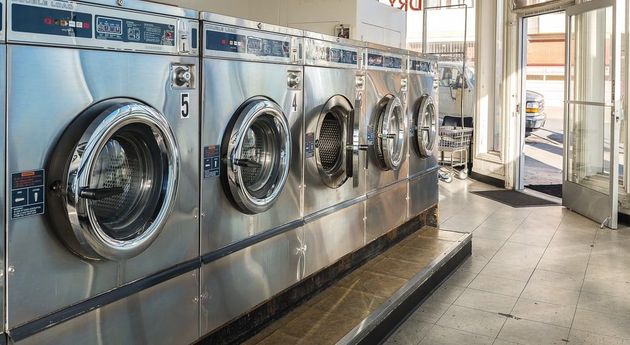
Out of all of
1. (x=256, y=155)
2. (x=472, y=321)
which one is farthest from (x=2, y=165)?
(x=472, y=321)

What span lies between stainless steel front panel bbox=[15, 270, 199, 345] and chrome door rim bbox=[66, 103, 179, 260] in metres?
0.23

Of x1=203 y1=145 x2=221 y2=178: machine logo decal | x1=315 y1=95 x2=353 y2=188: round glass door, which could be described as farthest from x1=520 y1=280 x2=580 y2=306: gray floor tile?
x1=203 y1=145 x2=221 y2=178: machine logo decal

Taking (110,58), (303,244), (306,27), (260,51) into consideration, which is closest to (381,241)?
(303,244)

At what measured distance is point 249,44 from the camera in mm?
2746

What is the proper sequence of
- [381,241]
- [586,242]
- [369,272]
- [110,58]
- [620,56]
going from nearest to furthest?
[110,58], [369,272], [381,241], [586,242], [620,56]

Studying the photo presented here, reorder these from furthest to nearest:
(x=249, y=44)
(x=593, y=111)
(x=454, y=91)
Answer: (x=454, y=91)
(x=593, y=111)
(x=249, y=44)

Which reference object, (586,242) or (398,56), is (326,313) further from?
(586,242)

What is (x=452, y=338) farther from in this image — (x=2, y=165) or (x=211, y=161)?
(x=2, y=165)

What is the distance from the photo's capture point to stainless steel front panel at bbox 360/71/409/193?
161 inches

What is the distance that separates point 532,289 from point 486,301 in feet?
1.57

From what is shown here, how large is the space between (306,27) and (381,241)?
174 centimetres

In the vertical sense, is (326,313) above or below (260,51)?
below

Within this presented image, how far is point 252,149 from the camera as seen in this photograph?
3006 millimetres

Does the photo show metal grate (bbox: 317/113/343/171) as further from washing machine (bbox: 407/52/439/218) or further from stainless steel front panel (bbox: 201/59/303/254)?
washing machine (bbox: 407/52/439/218)
